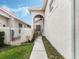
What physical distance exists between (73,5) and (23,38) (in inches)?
490

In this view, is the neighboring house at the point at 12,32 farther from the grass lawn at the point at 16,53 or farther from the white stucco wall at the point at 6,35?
the grass lawn at the point at 16,53

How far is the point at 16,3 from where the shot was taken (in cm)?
5147

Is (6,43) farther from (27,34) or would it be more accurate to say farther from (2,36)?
(27,34)

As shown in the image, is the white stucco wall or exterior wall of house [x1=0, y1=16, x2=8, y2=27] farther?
exterior wall of house [x1=0, y1=16, x2=8, y2=27]

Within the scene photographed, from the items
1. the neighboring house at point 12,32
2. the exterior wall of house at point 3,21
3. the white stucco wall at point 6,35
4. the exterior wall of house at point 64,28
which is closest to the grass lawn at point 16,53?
the exterior wall of house at point 64,28

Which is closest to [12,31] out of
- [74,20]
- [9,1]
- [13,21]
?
[13,21]

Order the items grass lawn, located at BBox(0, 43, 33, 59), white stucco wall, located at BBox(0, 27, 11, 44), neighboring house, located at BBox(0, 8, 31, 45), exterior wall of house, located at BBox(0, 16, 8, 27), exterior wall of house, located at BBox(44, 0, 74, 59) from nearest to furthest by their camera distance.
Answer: exterior wall of house, located at BBox(44, 0, 74, 59)
grass lawn, located at BBox(0, 43, 33, 59)
white stucco wall, located at BBox(0, 27, 11, 44)
neighboring house, located at BBox(0, 8, 31, 45)
exterior wall of house, located at BBox(0, 16, 8, 27)

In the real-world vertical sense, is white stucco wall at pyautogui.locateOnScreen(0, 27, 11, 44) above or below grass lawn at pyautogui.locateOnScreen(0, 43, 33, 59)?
above

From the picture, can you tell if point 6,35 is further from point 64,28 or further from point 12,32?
point 64,28

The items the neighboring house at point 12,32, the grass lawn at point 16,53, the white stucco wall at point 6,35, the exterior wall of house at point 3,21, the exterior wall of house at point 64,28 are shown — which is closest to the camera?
the exterior wall of house at point 64,28

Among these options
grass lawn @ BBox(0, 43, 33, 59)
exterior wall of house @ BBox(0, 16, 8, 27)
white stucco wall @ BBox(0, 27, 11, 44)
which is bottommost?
grass lawn @ BBox(0, 43, 33, 59)

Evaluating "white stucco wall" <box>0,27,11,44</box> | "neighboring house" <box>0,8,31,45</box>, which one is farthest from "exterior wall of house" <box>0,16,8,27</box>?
"white stucco wall" <box>0,27,11,44</box>

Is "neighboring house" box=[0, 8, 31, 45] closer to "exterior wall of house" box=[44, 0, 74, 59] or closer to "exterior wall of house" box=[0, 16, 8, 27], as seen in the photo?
"exterior wall of house" box=[0, 16, 8, 27]

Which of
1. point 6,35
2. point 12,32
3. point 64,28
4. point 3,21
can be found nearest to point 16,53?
point 64,28
